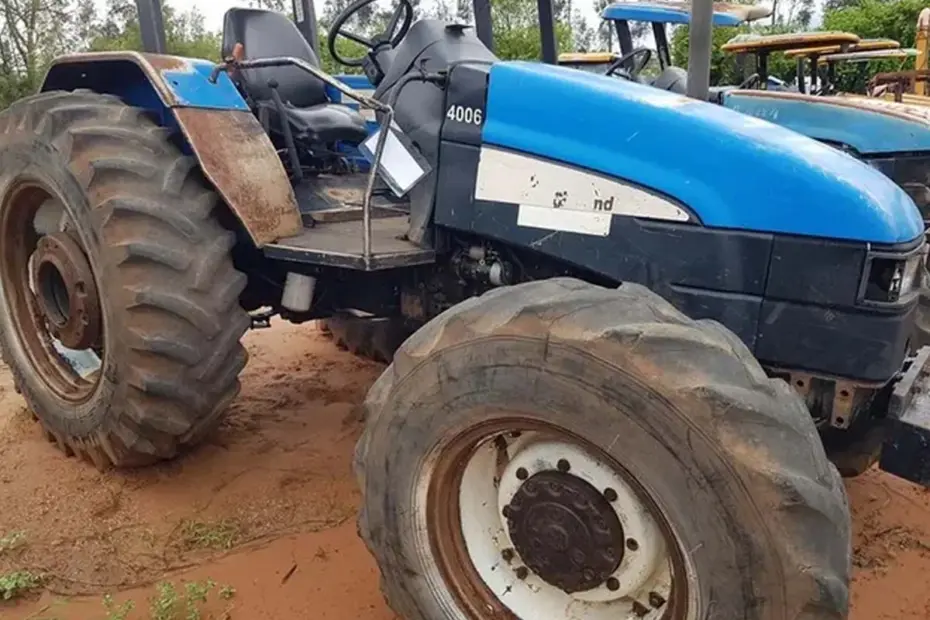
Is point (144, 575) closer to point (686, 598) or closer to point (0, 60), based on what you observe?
point (686, 598)

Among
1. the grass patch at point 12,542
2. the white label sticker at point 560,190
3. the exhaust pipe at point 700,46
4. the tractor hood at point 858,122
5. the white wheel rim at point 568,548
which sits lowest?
the grass patch at point 12,542

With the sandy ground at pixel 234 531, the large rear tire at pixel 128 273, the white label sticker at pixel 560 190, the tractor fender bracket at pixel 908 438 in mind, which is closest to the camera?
the tractor fender bracket at pixel 908 438

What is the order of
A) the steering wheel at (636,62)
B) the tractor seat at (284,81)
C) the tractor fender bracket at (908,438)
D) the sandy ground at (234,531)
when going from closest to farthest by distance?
the tractor fender bracket at (908,438) < the sandy ground at (234,531) < the tractor seat at (284,81) < the steering wheel at (636,62)

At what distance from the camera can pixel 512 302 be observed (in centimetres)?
206

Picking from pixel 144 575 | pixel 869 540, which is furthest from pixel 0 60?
pixel 869 540

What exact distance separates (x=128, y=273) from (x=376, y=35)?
1.37 m

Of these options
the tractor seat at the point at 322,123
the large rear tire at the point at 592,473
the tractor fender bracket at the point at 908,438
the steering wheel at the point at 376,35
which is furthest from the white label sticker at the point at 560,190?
the tractor seat at the point at 322,123

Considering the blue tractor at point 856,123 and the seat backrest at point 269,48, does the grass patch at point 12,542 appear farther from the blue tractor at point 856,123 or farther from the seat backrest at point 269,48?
the blue tractor at point 856,123

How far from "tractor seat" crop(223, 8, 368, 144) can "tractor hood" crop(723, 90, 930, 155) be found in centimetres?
337

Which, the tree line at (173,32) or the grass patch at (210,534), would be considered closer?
the grass patch at (210,534)

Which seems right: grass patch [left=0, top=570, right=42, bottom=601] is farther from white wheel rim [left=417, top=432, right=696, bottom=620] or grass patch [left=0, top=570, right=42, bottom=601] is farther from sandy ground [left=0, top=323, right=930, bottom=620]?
white wheel rim [left=417, top=432, right=696, bottom=620]

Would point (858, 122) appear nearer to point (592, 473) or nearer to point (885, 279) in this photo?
point (885, 279)

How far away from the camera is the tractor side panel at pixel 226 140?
306 cm

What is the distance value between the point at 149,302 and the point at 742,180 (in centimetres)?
195
